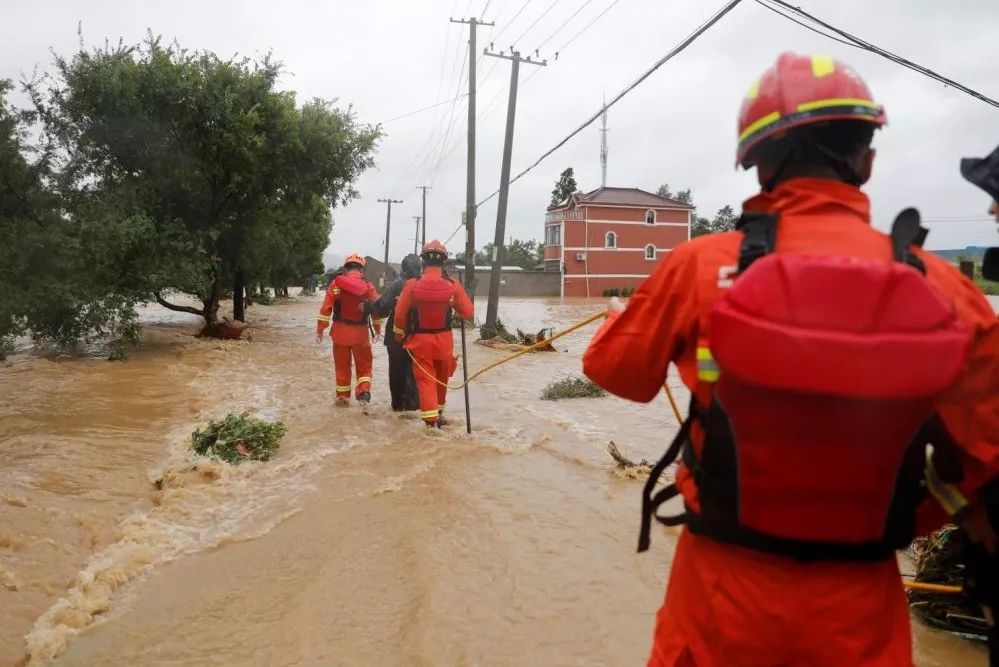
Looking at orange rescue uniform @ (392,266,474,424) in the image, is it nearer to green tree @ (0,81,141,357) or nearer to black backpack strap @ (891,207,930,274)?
black backpack strap @ (891,207,930,274)

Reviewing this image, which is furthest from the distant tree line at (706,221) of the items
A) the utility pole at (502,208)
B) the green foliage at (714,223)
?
the utility pole at (502,208)

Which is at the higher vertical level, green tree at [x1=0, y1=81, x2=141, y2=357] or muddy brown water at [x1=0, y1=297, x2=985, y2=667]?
green tree at [x1=0, y1=81, x2=141, y2=357]

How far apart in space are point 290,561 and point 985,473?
13.7ft

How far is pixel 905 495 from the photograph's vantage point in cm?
168

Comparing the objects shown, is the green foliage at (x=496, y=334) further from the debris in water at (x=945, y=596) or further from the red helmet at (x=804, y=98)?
the red helmet at (x=804, y=98)

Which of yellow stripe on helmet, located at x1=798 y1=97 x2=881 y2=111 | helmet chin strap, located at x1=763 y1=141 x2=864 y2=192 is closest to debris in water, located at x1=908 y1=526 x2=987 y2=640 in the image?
helmet chin strap, located at x1=763 y1=141 x2=864 y2=192

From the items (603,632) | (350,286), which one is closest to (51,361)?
(350,286)

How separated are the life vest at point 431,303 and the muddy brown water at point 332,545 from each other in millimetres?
1253

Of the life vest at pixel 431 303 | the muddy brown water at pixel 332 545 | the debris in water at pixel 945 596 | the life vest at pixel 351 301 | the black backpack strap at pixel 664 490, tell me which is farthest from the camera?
the life vest at pixel 351 301

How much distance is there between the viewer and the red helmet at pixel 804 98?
181 cm

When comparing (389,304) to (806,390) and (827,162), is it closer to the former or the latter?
(827,162)

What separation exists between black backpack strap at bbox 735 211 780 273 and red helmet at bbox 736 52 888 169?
0.25 m

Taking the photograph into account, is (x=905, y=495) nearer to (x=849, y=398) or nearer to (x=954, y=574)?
(x=849, y=398)

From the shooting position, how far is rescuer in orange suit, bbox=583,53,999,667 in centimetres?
→ 147
